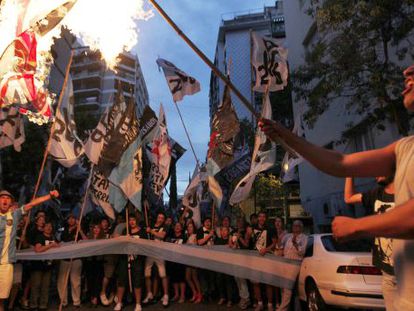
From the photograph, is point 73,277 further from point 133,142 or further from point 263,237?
point 263,237

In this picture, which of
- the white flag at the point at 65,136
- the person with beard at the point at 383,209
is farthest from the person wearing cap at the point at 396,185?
the white flag at the point at 65,136

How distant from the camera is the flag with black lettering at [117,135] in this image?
8.99 m

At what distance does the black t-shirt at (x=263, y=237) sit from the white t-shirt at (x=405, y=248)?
650 centimetres

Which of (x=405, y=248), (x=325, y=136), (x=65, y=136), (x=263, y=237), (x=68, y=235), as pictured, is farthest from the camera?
(x=325, y=136)

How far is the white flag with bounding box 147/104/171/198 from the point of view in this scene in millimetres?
11156

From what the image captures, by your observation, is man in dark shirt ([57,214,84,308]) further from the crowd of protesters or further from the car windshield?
the car windshield

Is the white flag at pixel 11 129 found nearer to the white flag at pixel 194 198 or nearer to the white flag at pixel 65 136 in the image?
the white flag at pixel 65 136

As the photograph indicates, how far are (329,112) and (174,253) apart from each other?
11327mm

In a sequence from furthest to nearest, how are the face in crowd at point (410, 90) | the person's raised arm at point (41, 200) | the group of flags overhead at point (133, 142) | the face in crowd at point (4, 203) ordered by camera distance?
1. the group of flags overhead at point (133, 142)
2. the face in crowd at point (4, 203)
3. the person's raised arm at point (41, 200)
4. the face in crowd at point (410, 90)

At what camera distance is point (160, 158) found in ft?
37.5

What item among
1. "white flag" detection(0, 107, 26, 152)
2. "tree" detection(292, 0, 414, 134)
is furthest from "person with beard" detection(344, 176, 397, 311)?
"white flag" detection(0, 107, 26, 152)

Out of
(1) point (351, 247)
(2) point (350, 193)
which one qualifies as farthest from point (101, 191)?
(2) point (350, 193)

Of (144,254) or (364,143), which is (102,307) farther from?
(364,143)

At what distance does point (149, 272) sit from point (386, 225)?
8248mm
